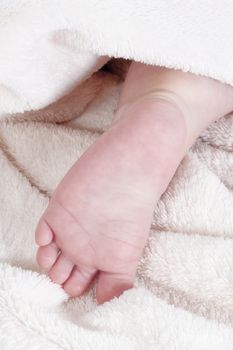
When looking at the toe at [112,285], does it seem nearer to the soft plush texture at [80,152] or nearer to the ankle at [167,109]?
the soft plush texture at [80,152]

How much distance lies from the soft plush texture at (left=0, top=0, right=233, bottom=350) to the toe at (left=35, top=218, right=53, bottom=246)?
37 mm

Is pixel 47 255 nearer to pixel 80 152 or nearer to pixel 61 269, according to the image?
pixel 61 269

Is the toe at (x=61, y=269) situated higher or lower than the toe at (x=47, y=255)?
lower

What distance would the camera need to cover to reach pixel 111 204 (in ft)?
2.38

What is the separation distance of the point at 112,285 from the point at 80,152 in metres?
0.19

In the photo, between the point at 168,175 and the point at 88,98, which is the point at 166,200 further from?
the point at 88,98

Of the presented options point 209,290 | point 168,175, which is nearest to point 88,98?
point 168,175

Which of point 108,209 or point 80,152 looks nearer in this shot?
point 108,209

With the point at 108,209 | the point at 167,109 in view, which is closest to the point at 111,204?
the point at 108,209

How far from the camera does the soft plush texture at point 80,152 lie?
0.69 m

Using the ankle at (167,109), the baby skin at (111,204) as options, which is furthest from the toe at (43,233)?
the ankle at (167,109)

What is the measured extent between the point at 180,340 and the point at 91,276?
4.8 inches

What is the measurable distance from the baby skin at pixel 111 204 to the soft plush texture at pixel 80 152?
0.08 ft

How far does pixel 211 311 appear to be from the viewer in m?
0.71
